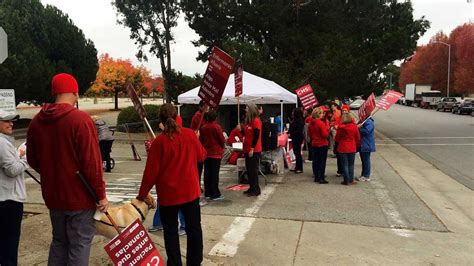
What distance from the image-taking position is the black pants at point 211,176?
779 centimetres

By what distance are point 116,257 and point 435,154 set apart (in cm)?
1446

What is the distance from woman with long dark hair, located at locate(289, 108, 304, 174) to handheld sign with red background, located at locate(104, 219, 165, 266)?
7.89 meters

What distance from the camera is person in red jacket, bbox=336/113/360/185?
30.8ft

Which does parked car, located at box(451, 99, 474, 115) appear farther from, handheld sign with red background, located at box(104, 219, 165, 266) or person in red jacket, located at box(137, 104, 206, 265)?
handheld sign with red background, located at box(104, 219, 165, 266)

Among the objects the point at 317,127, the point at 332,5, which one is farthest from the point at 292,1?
the point at 317,127

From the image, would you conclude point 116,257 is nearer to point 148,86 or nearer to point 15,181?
point 15,181

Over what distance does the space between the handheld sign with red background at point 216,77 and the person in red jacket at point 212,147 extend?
119 cm

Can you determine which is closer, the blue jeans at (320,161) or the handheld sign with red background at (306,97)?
the blue jeans at (320,161)

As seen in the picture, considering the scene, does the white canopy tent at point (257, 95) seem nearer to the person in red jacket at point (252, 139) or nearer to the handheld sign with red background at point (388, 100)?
the handheld sign with red background at point (388, 100)

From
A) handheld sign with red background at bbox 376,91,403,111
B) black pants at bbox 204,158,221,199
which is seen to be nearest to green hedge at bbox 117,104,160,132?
handheld sign with red background at bbox 376,91,403,111

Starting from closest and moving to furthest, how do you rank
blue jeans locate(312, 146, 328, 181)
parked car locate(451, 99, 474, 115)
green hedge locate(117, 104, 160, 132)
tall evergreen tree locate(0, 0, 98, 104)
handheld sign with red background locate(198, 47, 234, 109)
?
handheld sign with red background locate(198, 47, 234, 109)
blue jeans locate(312, 146, 328, 181)
green hedge locate(117, 104, 160, 132)
tall evergreen tree locate(0, 0, 98, 104)
parked car locate(451, 99, 474, 115)

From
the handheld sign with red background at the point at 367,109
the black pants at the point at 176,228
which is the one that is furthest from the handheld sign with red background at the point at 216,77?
the handheld sign with red background at the point at 367,109

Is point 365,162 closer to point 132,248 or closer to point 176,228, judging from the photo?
point 176,228

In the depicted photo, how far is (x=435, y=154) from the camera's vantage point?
610 inches
